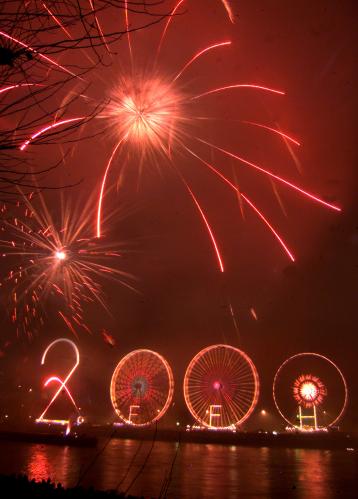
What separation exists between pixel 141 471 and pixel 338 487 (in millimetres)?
8356

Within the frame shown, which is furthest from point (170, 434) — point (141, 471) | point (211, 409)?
point (141, 471)

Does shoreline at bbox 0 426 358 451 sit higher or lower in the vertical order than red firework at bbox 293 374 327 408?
lower

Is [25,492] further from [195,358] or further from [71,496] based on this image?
[195,358]

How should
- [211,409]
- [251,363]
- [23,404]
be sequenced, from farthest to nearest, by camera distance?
[23,404] < [211,409] < [251,363]

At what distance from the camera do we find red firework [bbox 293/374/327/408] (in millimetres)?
51688

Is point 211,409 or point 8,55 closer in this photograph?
point 8,55

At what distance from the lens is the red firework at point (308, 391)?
51688mm

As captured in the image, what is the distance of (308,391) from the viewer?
52.1m

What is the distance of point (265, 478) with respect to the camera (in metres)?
19.8

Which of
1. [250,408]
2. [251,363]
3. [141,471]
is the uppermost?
[251,363]

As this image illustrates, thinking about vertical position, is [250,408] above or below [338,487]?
above

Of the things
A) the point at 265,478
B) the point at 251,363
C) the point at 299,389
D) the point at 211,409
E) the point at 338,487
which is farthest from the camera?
the point at 299,389

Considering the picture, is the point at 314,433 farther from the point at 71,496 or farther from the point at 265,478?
the point at 71,496

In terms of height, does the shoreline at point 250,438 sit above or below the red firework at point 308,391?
below
